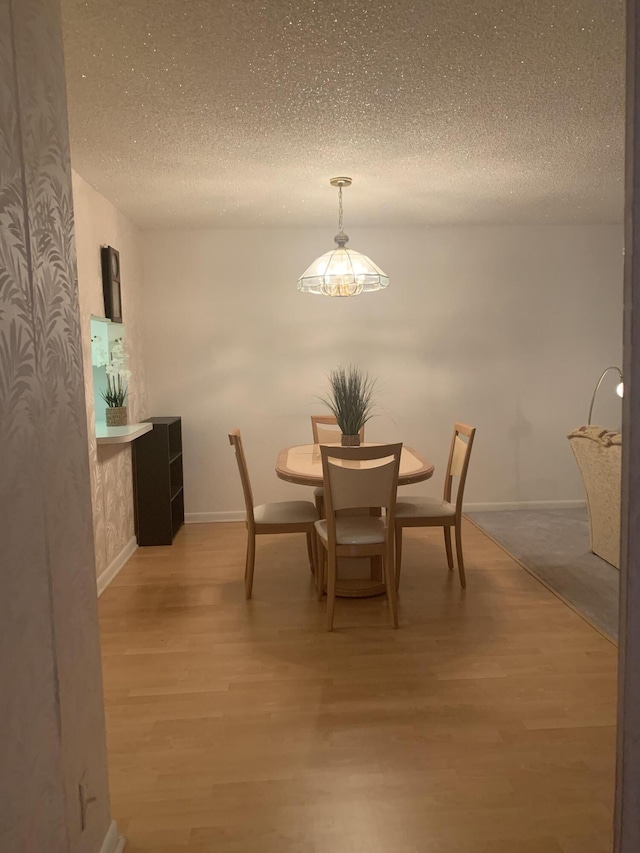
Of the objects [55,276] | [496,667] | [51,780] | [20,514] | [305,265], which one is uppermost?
[305,265]

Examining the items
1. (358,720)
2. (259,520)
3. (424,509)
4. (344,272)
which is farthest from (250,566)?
(344,272)

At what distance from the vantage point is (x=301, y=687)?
2443mm

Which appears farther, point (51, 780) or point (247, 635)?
point (247, 635)

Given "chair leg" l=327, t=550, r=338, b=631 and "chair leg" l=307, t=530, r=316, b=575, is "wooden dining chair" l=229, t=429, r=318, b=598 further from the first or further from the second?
"chair leg" l=327, t=550, r=338, b=631

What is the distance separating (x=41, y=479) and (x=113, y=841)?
1.08 m

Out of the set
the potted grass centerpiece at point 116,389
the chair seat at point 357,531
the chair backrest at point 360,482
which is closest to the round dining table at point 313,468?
the chair backrest at point 360,482

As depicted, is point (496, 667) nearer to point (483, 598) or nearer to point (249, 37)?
point (483, 598)

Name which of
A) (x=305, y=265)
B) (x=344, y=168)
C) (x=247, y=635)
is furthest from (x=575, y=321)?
(x=247, y=635)

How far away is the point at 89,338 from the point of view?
3.39 meters

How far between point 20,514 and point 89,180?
2.94 metres

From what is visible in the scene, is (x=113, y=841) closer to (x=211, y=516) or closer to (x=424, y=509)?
(x=424, y=509)

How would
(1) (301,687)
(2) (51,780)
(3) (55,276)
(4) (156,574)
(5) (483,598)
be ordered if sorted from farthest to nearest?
(4) (156,574) → (5) (483,598) → (1) (301,687) → (3) (55,276) → (2) (51,780)

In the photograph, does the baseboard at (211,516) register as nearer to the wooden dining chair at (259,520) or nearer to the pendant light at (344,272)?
the wooden dining chair at (259,520)

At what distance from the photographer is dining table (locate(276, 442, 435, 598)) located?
3090mm
